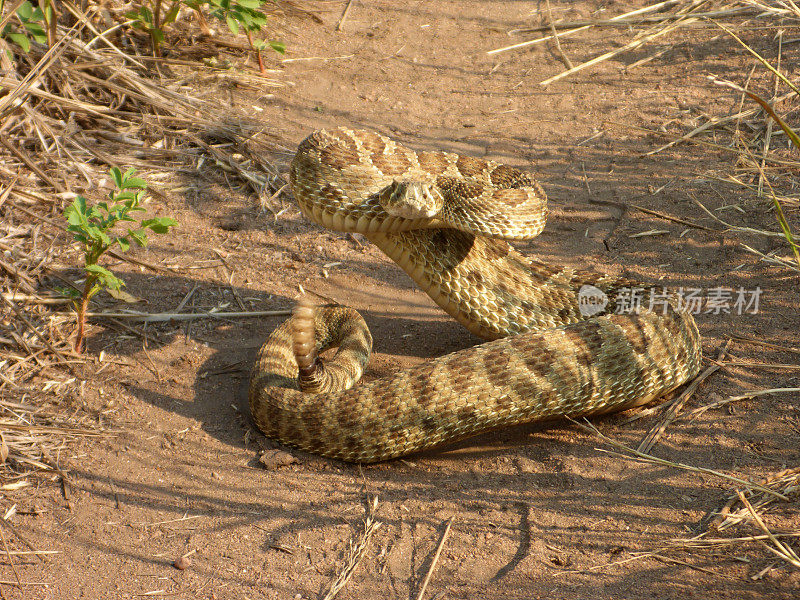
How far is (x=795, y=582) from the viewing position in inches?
134

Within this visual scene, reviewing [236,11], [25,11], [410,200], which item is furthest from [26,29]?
[410,200]

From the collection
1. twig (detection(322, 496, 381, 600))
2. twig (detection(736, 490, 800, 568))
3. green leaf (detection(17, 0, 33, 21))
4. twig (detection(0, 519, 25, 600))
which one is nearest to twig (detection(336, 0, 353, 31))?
green leaf (detection(17, 0, 33, 21))

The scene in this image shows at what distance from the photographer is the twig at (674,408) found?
459 centimetres

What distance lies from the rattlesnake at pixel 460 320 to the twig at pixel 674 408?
0.09 meters

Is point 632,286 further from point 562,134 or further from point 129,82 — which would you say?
point 129,82

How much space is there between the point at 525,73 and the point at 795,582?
23.6 feet

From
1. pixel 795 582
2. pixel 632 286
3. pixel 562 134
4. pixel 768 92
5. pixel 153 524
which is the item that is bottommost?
pixel 153 524

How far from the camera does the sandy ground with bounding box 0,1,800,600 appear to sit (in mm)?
3652

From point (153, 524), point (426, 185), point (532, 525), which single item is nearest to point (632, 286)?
point (426, 185)

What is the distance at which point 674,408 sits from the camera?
16.0ft

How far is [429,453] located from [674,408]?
1.65m

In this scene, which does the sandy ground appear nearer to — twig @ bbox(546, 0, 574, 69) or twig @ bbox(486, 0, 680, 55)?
twig @ bbox(546, 0, 574, 69)

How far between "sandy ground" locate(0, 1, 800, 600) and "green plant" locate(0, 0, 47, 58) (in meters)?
1.82

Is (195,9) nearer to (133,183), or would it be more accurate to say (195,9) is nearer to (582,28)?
(133,183)
